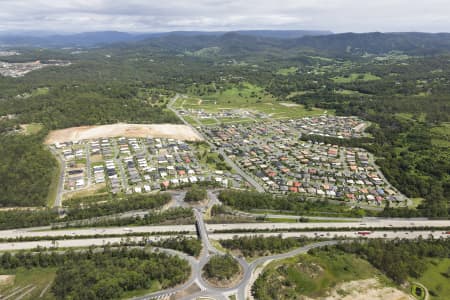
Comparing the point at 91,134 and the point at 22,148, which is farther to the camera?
the point at 91,134

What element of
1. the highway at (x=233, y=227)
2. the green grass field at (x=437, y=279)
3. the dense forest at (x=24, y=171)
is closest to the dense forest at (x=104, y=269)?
the highway at (x=233, y=227)

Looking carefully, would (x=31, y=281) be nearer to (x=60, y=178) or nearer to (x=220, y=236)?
(x=220, y=236)

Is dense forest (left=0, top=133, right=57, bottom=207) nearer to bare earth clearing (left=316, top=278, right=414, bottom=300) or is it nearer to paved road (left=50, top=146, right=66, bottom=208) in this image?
paved road (left=50, top=146, right=66, bottom=208)

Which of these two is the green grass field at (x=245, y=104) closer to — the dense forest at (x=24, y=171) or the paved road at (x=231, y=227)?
the dense forest at (x=24, y=171)

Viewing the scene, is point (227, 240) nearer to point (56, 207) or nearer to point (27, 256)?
point (27, 256)

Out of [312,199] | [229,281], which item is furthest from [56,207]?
[312,199]

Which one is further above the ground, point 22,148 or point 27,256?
point 22,148

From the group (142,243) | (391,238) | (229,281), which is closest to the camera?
(229,281)

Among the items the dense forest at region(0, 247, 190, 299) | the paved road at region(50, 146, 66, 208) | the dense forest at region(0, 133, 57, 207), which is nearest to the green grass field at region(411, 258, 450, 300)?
the dense forest at region(0, 247, 190, 299)
